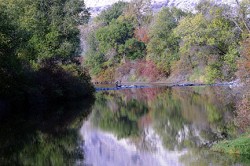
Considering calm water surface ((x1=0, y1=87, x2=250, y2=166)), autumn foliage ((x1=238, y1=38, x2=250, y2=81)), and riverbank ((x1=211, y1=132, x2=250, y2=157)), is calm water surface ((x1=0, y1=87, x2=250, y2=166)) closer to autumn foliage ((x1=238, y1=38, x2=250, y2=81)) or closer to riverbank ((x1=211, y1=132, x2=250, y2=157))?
riverbank ((x1=211, y1=132, x2=250, y2=157))

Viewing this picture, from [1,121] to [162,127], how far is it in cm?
1203

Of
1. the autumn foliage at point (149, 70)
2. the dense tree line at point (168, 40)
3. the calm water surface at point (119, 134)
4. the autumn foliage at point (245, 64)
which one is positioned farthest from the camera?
the autumn foliage at point (149, 70)

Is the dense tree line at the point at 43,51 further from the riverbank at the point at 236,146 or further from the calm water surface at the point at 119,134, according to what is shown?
the riverbank at the point at 236,146

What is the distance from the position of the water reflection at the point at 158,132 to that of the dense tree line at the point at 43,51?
7173 mm

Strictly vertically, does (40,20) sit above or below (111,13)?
below

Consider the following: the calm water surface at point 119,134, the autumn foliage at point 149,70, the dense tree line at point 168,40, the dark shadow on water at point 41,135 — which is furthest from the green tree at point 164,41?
the dark shadow on water at point 41,135

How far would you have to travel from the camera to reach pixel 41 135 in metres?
28.5

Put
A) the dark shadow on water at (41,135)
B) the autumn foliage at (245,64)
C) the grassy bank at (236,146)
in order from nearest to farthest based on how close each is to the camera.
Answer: the grassy bank at (236,146), the dark shadow on water at (41,135), the autumn foliage at (245,64)

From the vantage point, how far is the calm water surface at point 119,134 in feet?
69.1

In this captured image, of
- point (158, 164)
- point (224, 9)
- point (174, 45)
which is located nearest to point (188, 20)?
point (224, 9)

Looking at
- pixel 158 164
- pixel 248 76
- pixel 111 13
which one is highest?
pixel 111 13

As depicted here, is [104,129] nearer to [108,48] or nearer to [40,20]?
[40,20]

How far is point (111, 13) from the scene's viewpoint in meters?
123

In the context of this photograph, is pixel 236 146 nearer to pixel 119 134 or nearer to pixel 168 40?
pixel 119 134
